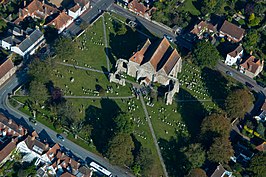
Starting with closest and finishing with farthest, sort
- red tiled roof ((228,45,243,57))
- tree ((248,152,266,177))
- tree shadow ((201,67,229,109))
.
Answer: tree ((248,152,266,177)) < tree shadow ((201,67,229,109)) < red tiled roof ((228,45,243,57))

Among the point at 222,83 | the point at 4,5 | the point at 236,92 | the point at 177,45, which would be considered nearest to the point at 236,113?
the point at 236,92

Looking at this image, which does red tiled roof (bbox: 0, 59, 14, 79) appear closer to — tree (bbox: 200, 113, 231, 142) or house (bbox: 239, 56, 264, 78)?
tree (bbox: 200, 113, 231, 142)

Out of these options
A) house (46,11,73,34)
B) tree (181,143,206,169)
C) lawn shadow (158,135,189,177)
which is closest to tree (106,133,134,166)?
lawn shadow (158,135,189,177)

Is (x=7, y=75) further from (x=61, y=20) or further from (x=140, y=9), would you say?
(x=140, y=9)

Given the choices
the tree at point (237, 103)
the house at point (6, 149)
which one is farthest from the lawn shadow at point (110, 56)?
the house at point (6, 149)

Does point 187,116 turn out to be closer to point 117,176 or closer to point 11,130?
point 117,176

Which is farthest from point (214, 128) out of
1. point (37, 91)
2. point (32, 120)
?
point (32, 120)
